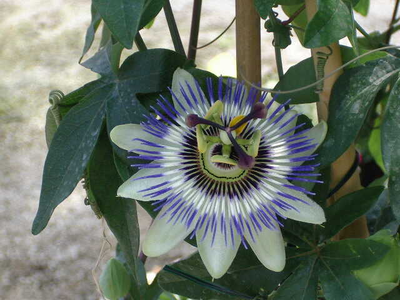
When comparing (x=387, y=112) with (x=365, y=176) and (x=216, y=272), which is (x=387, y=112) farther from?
(x=365, y=176)

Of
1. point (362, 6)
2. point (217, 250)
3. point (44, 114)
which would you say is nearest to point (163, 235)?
point (217, 250)

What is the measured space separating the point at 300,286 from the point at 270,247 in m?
0.10

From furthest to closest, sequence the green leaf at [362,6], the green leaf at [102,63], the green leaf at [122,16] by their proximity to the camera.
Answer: the green leaf at [362,6] < the green leaf at [102,63] < the green leaf at [122,16]

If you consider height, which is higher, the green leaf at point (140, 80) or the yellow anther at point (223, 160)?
the green leaf at point (140, 80)

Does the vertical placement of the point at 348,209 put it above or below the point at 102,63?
below

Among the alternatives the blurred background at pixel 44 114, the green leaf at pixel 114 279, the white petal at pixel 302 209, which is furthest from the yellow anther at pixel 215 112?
the blurred background at pixel 44 114

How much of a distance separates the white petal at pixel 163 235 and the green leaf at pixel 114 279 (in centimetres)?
29

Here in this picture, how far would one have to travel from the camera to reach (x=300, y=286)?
0.75 m

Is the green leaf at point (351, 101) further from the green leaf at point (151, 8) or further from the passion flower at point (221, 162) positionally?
the green leaf at point (151, 8)

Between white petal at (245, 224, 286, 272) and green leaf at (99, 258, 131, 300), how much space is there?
13.5 inches

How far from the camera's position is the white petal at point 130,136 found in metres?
0.67

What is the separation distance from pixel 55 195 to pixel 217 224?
0.20 metres

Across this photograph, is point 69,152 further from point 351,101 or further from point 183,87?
point 351,101

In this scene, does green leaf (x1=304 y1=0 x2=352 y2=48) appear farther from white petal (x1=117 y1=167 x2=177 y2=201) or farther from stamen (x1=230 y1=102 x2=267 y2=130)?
white petal (x1=117 y1=167 x2=177 y2=201)
